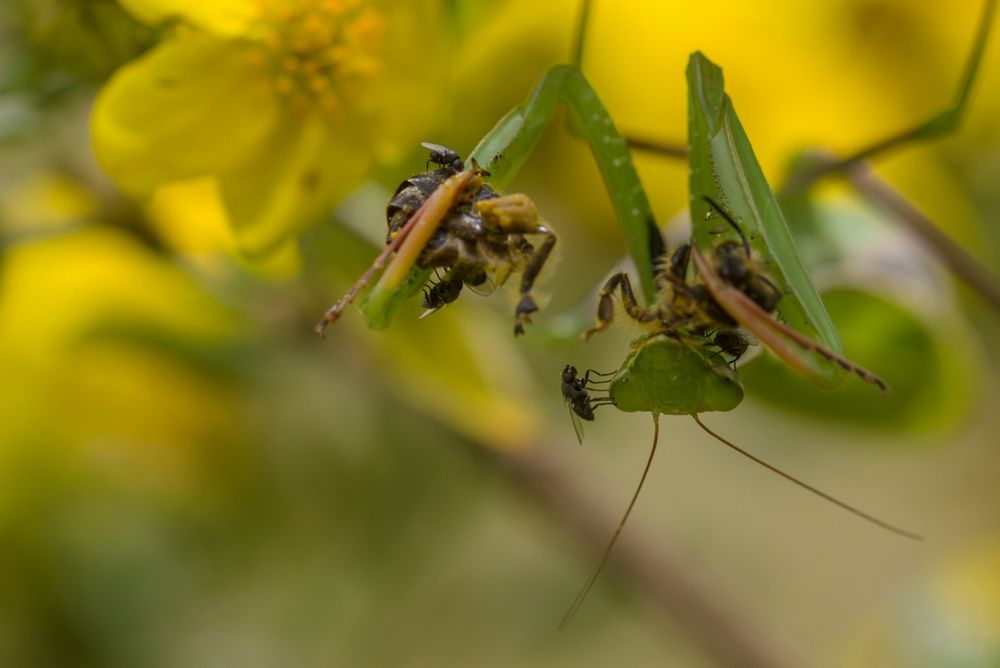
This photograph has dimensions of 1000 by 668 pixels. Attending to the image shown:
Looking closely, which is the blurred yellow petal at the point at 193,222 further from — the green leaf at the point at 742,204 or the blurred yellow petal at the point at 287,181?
the green leaf at the point at 742,204

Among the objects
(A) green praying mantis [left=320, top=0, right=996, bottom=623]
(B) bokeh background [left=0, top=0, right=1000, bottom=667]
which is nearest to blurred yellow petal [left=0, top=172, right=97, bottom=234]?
(B) bokeh background [left=0, top=0, right=1000, bottom=667]

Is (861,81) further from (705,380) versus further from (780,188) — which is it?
(705,380)

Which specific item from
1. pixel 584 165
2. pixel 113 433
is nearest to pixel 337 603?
pixel 113 433

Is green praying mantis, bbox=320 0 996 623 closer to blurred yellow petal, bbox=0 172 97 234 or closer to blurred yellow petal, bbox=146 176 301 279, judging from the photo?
blurred yellow petal, bbox=146 176 301 279

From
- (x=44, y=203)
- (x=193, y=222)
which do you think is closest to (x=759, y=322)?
(x=193, y=222)

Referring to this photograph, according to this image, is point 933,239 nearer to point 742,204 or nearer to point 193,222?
point 742,204

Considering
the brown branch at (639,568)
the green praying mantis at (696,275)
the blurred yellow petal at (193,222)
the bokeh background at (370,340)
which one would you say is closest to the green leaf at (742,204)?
the green praying mantis at (696,275)
